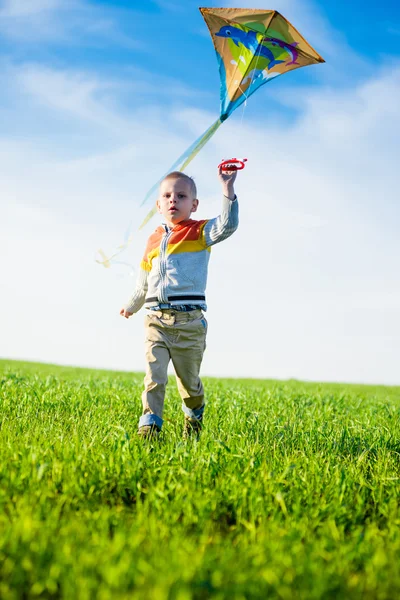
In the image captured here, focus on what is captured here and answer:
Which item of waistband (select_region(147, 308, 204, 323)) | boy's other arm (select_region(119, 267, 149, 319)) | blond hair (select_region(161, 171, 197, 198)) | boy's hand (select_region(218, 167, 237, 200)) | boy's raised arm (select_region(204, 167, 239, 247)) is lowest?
waistband (select_region(147, 308, 204, 323))

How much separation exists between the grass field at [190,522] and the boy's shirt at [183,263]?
1.37 m

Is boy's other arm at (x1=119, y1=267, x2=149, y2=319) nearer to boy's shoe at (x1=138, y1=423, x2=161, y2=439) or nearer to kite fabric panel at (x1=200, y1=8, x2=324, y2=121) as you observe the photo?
boy's shoe at (x1=138, y1=423, x2=161, y2=439)

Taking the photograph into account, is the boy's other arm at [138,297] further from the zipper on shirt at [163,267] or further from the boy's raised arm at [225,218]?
the boy's raised arm at [225,218]

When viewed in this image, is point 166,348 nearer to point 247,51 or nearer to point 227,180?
point 227,180

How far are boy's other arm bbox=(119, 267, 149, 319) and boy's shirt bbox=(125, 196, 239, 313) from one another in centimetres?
29

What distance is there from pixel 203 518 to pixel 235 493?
37cm

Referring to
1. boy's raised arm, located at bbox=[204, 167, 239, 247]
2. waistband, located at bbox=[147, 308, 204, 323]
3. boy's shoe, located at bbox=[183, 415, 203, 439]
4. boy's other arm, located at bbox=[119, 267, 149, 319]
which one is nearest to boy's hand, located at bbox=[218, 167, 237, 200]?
boy's raised arm, located at bbox=[204, 167, 239, 247]

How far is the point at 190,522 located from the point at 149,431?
235 centimetres

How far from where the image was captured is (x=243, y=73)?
19.1ft

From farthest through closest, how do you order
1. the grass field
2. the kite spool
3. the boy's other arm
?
the boy's other arm < the kite spool < the grass field

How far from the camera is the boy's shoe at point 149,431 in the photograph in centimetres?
547

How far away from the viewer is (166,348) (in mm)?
5730

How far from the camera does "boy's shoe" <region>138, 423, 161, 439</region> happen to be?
17.9 feet

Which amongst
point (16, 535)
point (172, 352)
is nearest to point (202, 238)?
point (172, 352)
